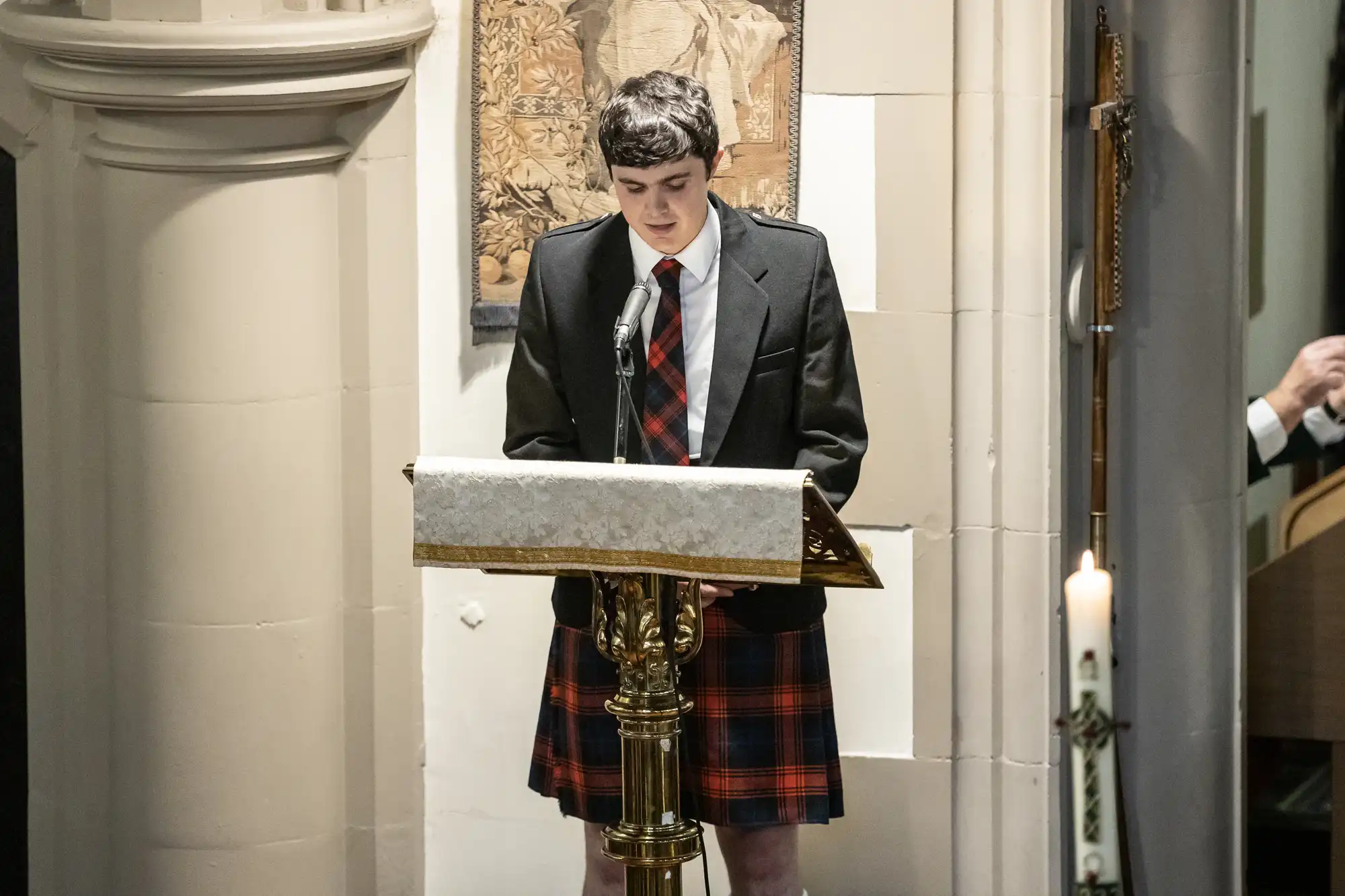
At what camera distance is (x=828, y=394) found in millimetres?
3492

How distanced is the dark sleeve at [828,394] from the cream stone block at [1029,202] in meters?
0.57

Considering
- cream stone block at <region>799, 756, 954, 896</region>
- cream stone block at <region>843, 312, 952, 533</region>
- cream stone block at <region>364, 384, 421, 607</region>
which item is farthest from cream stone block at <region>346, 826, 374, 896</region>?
cream stone block at <region>843, 312, 952, 533</region>

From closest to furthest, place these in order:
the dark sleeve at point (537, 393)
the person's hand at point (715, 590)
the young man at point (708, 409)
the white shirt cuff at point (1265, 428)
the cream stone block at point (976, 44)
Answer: the person's hand at point (715, 590) < the young man at point (708, 409) < the dark sleeve at point (537, 393) < the cream stone block at point (976, 44) < the white shirt cuff at point (1265, 428)

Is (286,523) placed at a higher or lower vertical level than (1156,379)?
lower

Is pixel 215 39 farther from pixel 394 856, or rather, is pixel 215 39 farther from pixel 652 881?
pixel 652 881

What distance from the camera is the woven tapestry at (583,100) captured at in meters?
4.00

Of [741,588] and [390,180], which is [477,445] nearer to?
[390,180]

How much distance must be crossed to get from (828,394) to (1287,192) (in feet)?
6.28

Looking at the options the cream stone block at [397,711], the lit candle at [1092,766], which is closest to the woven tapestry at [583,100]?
the cream stone block at [397,711]

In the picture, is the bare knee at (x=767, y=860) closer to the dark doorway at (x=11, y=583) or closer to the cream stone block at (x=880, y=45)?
the cream stone block at (x=880, y=45)

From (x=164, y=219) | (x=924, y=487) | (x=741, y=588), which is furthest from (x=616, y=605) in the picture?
(x=164, y=219)

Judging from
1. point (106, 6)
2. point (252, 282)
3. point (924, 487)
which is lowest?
point (924, 487)

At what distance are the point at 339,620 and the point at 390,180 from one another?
2.91 ft

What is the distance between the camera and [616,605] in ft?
9.91
